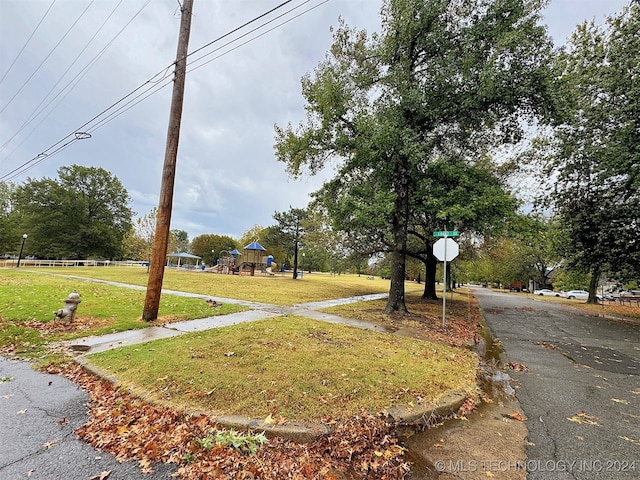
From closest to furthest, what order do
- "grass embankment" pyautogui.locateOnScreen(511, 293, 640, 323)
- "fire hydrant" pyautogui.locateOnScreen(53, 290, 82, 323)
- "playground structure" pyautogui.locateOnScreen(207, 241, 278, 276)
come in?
1. "fire hydrant" pyautogui.locateOnScreen(53, 290, 82, 323)
2. "grass embankment" pyautogui.locateOnScreen(511, 293, 640, 323)
3. "playground structure" pyautogui.locateOnScreen(207, 241, 278, 276)

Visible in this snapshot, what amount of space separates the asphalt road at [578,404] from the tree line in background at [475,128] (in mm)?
3580

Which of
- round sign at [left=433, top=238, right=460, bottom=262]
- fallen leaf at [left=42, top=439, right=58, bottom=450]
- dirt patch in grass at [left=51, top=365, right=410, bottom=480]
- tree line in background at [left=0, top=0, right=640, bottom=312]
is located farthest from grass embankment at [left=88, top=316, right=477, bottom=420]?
tree line in background at [left=0, top=0, right=640, bottom=312]

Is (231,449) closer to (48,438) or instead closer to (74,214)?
(48,438)

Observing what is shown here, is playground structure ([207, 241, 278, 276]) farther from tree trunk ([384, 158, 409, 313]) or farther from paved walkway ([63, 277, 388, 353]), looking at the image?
tree trunk ([384, 158, 409, 313])

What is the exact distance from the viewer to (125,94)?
8.59m

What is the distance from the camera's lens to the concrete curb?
8.33 feet

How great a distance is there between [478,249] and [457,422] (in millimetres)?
17771

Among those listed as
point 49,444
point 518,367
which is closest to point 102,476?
point 49,444

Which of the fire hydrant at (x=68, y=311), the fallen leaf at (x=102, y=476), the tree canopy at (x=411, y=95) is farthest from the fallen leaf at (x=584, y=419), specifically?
the fire hydrant at (x=68, y=311)

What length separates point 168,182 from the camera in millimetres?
6875

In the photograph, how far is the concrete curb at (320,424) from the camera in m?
2.54

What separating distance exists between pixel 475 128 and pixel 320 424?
10455 mm

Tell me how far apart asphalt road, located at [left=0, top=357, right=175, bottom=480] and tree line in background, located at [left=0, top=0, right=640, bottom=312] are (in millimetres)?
7351

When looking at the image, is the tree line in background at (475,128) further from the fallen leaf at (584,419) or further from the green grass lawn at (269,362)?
the fallen leaf at (584,419)
